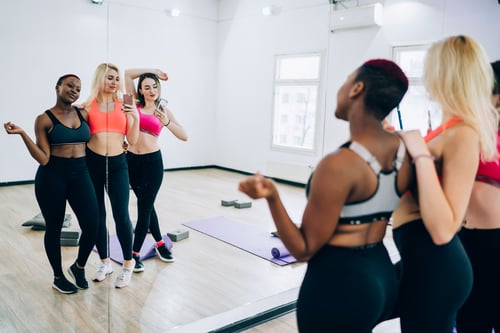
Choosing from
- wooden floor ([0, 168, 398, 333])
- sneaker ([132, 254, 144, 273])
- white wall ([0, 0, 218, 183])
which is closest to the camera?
white wall ([0, 0, 218, 183])

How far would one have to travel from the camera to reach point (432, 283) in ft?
4.43

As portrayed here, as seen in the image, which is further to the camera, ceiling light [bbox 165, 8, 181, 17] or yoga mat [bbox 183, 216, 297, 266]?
yoga mat [bbox 183, 216, 297, 266]

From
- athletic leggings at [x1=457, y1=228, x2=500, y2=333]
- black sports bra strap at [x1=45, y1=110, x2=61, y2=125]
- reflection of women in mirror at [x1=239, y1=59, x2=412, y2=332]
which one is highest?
black sports bra strap at [x1=45, y1=110, x2=61, y2=125]

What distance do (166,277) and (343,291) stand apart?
6.81 feet

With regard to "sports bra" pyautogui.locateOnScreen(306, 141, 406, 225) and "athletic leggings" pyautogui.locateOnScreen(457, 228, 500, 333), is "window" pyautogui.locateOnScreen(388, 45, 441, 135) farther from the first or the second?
"sports bra" pyautogui.locateOnScreen(306, 141, 406, 225)

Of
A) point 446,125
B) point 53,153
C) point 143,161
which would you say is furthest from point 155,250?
point 446,125

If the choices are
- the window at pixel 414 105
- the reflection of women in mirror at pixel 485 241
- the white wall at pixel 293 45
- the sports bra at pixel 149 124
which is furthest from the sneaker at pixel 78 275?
the window at pixel 414 105

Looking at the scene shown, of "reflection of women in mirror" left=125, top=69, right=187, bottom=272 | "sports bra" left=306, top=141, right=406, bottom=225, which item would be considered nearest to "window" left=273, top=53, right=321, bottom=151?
"reflection of women in mirror" left=125, top=69, right=187, bottom=272

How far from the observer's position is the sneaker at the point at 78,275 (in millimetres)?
2324

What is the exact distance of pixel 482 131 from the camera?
4.46ft

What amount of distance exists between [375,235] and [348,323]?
27 cm

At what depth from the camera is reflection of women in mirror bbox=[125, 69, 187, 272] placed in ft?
8.16

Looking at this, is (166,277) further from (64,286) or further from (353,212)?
(353,212)

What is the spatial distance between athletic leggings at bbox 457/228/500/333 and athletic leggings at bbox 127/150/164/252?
181 centimetres
